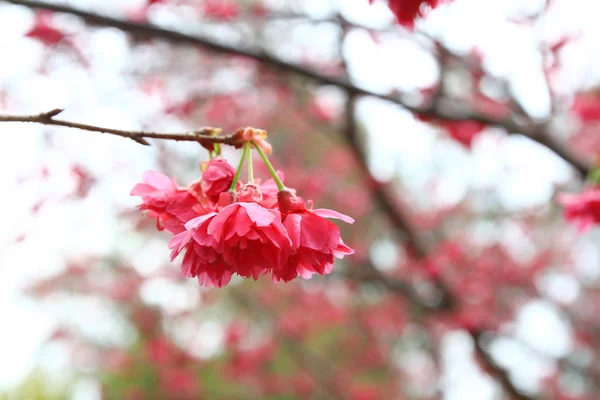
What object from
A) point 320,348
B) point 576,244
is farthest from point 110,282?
point 576,244

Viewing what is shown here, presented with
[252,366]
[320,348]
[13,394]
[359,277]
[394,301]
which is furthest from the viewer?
[320,348]

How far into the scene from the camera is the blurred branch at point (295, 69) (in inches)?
52.7

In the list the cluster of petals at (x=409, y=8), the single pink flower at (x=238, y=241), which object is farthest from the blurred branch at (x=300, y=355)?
the single pink flower at (x=238, y=241)

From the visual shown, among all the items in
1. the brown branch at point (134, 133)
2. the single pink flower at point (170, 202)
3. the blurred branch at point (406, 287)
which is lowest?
the blurred branch at point (406, 287)

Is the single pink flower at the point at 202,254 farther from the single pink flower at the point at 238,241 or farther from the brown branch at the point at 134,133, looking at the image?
the brown branch at the point at 134,133

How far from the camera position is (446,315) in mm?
2873

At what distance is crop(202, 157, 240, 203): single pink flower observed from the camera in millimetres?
701

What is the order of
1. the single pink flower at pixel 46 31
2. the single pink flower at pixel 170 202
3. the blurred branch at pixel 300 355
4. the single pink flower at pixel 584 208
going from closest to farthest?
the single pink flower at pixel 170 202, the single pink flower at pixel 584 208, the single pink flower at pixel 46 31, the blurred branch at pixel 300 355

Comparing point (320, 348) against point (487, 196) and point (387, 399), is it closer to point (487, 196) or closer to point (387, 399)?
point (387, 399)

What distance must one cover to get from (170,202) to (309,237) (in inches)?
8.1

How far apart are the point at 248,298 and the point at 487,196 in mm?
2902

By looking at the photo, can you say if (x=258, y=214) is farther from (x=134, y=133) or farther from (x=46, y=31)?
(x=46, y=31)

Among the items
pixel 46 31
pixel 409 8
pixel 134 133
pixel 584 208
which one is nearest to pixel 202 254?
pixel 134 133

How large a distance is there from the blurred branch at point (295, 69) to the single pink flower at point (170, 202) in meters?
0.77
